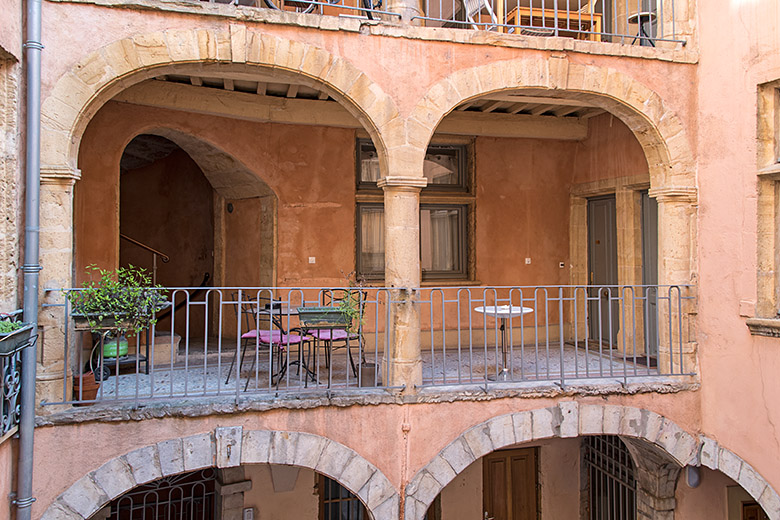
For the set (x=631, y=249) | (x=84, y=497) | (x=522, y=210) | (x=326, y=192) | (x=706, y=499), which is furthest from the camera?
(x=522, y=210)

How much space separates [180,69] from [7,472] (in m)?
3.44

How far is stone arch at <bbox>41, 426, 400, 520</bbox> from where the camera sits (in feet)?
15.6

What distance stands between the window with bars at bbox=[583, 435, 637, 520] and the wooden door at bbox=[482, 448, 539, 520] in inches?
30.2

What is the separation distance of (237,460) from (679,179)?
4984mm

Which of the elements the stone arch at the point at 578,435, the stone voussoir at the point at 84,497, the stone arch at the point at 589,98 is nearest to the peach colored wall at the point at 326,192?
the stone arch at the point at 589,98

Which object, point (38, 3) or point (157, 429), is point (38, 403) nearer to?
point (157, 429)

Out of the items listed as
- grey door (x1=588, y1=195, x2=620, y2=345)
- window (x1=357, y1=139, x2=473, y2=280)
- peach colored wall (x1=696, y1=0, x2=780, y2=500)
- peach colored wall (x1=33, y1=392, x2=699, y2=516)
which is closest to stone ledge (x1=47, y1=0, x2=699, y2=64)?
peach colored wall (x1=696, y1=0, x2=780, y2=500)

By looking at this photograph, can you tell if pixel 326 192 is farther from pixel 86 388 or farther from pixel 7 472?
pixel 7 472

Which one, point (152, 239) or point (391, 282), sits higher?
point (152, 239)

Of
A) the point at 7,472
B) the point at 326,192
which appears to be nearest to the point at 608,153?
the point at 326,192

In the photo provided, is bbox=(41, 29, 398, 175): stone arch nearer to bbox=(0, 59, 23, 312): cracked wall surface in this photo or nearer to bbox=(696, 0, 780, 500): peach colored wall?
bbox=(0, 59, 23, 312): cracked wall surface

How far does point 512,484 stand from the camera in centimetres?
853

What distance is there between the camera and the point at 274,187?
7684 mm

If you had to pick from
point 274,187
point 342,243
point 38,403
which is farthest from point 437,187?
point 38,403
